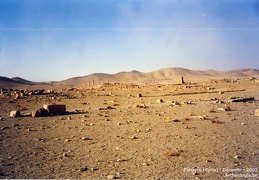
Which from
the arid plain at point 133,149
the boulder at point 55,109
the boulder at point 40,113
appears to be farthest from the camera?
the boulder at point 55,109

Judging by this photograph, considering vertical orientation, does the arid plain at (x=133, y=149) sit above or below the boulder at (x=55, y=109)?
below

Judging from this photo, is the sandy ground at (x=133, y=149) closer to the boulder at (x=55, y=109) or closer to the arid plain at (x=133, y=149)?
the arid plain at (x=133, y=149)

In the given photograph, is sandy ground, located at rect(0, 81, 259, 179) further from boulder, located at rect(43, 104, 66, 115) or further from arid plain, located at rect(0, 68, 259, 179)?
boulder, located at rect(43, 104, 66, 115)

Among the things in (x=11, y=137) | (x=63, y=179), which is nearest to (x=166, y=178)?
(x=63, y=179)

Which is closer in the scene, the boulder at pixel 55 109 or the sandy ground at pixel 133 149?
the sandy ground at pixel 133 149

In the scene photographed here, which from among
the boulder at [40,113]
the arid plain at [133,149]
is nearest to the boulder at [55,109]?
the boulder at [40,113]

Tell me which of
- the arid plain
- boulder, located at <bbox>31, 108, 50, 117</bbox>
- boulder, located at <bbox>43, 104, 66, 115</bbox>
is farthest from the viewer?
boulder, located at <bbox>43, 104, 66, 115</bbox>

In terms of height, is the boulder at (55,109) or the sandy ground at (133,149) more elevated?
the boulder at (55,109)

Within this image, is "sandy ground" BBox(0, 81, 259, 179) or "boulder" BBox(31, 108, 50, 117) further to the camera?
"boulder" BBox(31, 108, 50, 117)

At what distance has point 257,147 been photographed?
755 centimetres

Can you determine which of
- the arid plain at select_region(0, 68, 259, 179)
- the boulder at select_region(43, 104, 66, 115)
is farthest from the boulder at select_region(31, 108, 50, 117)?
the arid plain at select_region(0, 68, 259, 179)

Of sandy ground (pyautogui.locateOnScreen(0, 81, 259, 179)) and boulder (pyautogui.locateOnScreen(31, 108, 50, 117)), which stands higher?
boulder (pyautogui.locateOnScreen(31, 108, 50, 117))

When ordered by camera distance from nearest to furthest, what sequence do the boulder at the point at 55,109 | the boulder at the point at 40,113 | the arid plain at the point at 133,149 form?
the arid plain at the point at 133,149, the boulder at the point at 40,113, the boulder at the point at 55,109

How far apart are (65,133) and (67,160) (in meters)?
3.36
